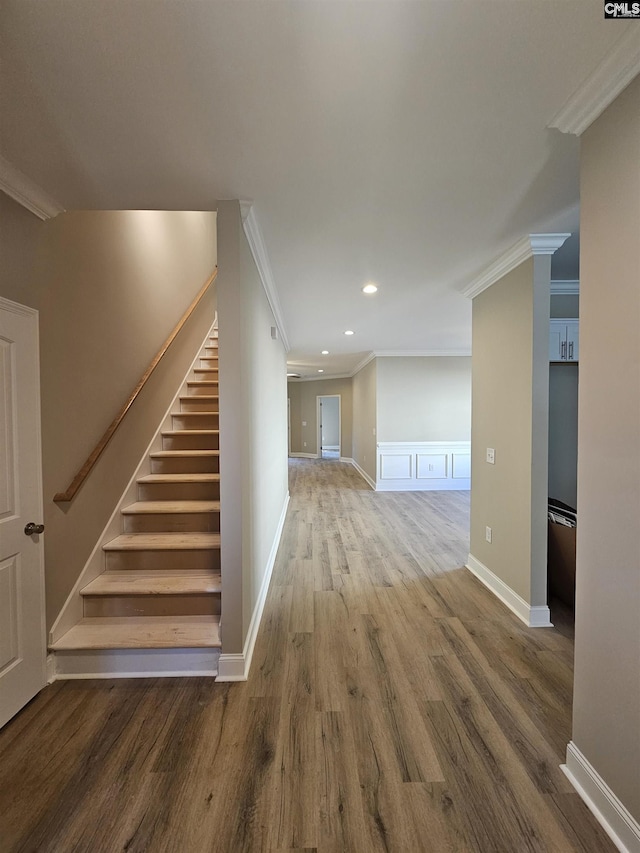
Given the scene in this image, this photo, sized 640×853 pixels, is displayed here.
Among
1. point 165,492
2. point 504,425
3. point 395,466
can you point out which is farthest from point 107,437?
point 395,466

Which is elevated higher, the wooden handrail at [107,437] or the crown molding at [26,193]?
the crown molding at [26,193]

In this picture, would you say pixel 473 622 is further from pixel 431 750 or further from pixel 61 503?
pixel 61 503

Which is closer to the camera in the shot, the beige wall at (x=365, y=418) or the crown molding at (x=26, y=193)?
the crown molding at (x=26, y=193)

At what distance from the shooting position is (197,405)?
3820 millimetres

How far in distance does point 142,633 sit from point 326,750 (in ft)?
3.75

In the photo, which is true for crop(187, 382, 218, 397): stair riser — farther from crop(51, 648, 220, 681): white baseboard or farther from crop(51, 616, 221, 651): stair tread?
crop(51, 648, 220, 681): white baseboard

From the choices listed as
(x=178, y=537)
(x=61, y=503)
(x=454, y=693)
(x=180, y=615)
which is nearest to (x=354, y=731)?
(x=454, y=693)

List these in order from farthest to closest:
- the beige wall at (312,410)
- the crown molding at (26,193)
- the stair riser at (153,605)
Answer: the beige wall at (312,410)
the stair riser at (153,605)
the crown molding at (26,193)

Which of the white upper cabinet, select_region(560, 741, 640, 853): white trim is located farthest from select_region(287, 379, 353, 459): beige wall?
select_region(560, 741, 640, 853): white trim

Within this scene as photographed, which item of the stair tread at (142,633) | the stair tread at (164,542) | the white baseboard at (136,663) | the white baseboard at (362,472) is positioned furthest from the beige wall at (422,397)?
the white baseboard at (136,663)

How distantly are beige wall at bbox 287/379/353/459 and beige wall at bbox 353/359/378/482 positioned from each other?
71cm

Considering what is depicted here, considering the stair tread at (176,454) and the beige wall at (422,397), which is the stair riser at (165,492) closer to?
the stair tread at (176,454)

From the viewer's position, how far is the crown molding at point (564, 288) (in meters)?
3.01

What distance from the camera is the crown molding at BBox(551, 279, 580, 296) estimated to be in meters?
3.01
